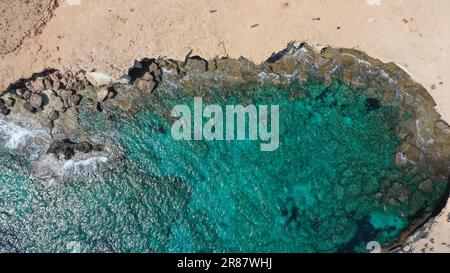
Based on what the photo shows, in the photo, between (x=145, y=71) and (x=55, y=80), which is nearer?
(x=55, y=80)

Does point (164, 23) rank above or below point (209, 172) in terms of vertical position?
above

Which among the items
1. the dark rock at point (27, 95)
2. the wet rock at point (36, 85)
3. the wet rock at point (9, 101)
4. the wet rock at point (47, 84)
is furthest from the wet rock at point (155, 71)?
the wet rock at point (9, 101)

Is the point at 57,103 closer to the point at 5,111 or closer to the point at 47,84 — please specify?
the point at 47,84

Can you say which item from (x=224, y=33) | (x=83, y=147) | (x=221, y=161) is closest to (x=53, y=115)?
(x=83, y=147)

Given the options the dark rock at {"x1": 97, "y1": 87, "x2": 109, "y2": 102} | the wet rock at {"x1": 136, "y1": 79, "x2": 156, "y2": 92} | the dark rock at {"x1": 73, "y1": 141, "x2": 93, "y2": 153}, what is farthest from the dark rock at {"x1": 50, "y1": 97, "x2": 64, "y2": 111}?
the wet rock at {"x1": 136, "y1": 79, "x2": 156, "y2": 92}

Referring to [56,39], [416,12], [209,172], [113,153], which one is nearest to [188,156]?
[209,172]

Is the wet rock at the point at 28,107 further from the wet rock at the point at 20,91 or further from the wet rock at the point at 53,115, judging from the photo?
the wet rock at the point at 53,115
